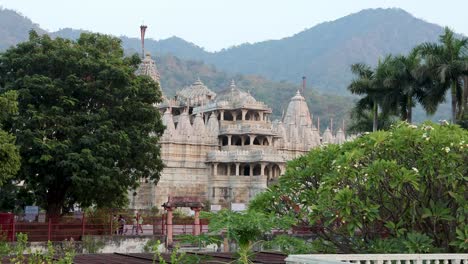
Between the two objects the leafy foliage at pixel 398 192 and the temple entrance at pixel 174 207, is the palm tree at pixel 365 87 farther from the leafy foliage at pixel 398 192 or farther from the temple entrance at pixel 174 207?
the leafy foliage at pixel 398 192

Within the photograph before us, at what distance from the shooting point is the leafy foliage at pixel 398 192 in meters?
14.6

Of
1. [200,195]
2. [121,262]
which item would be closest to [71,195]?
[121,262]

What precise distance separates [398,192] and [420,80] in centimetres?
2494

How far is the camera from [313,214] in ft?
50.9

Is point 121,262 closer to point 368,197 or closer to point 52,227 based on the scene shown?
point 368,197

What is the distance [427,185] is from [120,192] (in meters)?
19.5

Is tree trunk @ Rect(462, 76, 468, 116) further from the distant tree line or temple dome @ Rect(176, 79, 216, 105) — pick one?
temple dome @ Rect(176, 79, 216, 105)

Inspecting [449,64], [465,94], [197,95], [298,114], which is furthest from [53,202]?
[298,114]

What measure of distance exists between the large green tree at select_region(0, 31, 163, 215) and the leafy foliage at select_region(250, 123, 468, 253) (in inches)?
626

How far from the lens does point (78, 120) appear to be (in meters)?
31.6

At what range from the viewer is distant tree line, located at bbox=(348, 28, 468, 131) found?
122ft

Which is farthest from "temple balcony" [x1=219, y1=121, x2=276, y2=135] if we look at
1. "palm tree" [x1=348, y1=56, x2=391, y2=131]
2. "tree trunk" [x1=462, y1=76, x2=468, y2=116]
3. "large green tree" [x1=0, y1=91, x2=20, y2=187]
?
"large green tree" [x1=0, y1=91, x2=20, y2=187]

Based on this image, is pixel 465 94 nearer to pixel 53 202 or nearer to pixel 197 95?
pixel 53 202

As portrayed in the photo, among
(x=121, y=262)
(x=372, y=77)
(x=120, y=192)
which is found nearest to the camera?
(x=121, y=262)
